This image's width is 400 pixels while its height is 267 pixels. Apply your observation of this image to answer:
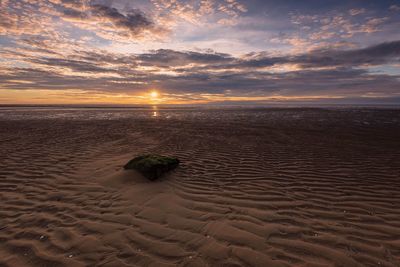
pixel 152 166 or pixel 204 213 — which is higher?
pixel 152 166

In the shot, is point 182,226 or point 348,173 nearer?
point 182,226

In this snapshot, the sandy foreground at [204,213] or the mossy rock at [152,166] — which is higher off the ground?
the mossy rock at [152,166]

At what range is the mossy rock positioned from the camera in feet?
21.5

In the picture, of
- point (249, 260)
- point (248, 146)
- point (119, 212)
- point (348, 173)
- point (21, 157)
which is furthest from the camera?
point (248, 146)

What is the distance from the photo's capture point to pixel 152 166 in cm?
658

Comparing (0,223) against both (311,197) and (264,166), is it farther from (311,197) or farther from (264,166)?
(264,166)

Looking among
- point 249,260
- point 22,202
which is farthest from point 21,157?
point 249,260

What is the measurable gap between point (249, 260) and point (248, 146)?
8.68 metres

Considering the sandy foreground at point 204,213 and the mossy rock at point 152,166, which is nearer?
the sandy foreground at point 204,213

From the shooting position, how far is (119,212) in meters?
4.76

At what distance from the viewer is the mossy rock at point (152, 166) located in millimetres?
6562

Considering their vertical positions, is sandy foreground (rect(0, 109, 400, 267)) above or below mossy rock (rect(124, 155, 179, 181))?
below

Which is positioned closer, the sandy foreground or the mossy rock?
the sandy foreground

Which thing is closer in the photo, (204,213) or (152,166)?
(204,213)
